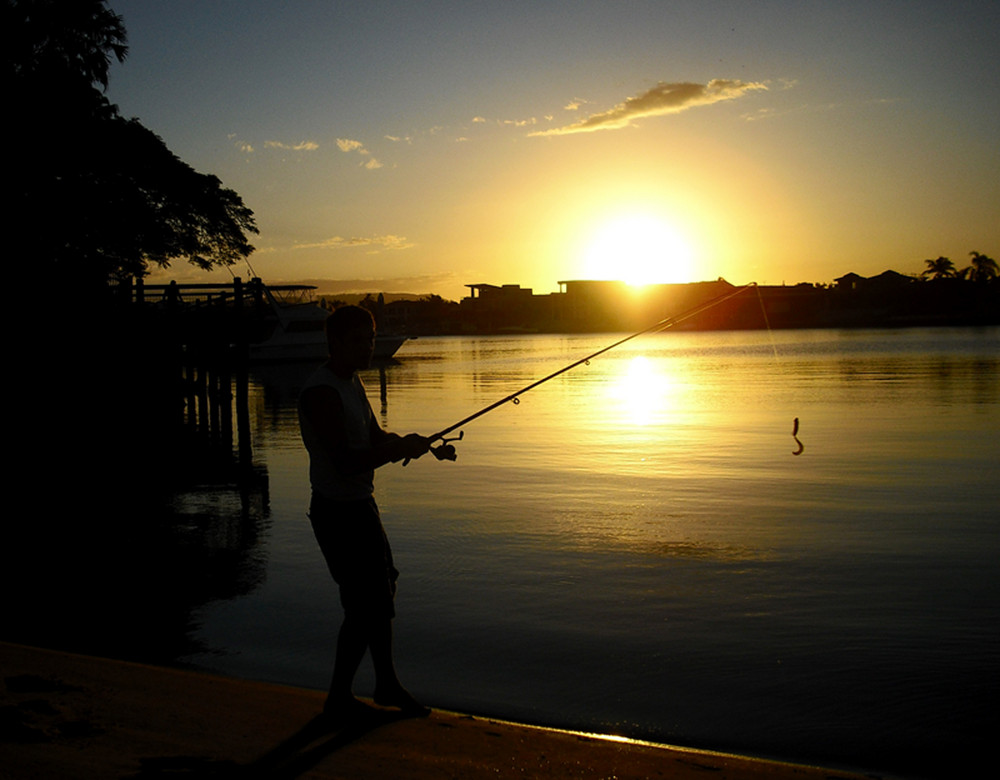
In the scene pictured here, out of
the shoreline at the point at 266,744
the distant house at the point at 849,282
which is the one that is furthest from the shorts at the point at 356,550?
the distant house at the point at 849,282

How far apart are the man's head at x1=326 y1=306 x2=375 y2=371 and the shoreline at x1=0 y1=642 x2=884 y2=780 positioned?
1.71 m

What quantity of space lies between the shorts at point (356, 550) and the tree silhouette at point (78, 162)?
58.4 ft

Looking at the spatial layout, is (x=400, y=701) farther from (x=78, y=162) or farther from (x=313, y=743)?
Answer: (x=78, y=162)

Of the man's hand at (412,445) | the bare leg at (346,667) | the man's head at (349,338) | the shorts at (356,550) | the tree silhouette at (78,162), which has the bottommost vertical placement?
the bare leg at (346,667)

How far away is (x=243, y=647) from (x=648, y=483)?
8.18 metres

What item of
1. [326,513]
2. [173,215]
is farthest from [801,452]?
[173,215]

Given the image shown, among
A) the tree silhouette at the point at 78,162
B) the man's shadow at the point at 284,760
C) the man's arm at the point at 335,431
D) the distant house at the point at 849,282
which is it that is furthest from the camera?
the distant house at the point at 849,282

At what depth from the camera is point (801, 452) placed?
16188 millimetres

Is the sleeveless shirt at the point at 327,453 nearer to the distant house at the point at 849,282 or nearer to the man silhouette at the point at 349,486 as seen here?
the man silhouette at the point at 349,486

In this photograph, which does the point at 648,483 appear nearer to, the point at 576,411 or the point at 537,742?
the point at 537,742

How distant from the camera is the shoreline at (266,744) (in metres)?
3.62

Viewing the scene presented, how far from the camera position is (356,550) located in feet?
13.7

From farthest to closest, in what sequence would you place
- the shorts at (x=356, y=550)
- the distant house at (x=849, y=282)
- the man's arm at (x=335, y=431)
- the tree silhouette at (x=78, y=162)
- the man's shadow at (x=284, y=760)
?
the distant house at (x=849, y=282)
the tree silhouette at (x=78, y=162)
the shorts at (x=356, y=550)
the man's arm at (x=335, y=431)
the man's shadow at (x=284, y=760)

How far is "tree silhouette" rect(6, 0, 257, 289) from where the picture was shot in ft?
70.2
